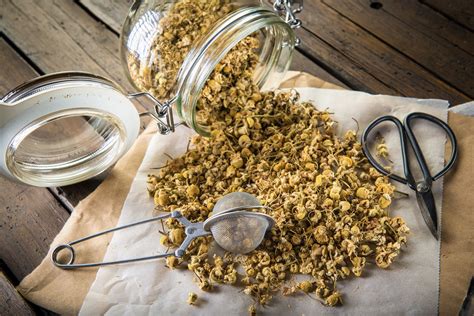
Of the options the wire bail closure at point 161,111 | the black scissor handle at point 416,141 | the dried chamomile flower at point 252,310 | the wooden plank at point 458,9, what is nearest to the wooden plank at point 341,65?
the black scissor handle at point 416,141

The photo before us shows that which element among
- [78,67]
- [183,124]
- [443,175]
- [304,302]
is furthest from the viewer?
[78,67]

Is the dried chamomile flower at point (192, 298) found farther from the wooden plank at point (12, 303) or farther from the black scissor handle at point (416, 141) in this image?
the black scissor handle at point (416, 141)

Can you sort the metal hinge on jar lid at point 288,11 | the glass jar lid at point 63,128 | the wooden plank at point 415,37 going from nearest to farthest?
the glass jar lid at point 63,128 → the metal hinge on jar lid at point 288,11 → the wooden plank at point 415,37

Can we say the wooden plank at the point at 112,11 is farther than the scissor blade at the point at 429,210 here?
Yes

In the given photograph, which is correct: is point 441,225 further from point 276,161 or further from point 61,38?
point 61,38

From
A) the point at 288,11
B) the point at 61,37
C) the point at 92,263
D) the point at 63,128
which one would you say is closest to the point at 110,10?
the point at 61,37

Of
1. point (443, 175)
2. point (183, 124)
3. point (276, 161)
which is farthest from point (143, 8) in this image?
point (443, 175)

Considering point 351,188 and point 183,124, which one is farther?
point 183,124

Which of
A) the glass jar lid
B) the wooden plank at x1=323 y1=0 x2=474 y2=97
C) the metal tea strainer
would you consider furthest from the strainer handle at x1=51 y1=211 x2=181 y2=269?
the wooden plank at x1=323 y1=0 x2=474 y2=97

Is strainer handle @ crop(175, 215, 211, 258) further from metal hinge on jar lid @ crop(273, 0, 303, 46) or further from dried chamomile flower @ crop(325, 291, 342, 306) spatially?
metal hinge on jar lid @ crop(273, 0, 303, 46)
